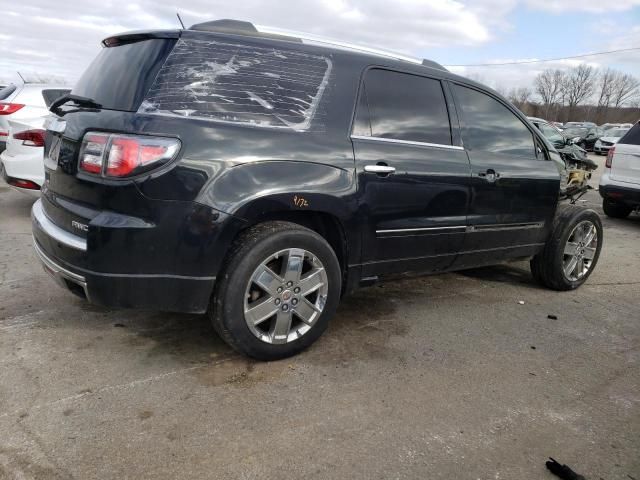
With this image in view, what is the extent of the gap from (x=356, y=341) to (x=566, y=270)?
2409 mm

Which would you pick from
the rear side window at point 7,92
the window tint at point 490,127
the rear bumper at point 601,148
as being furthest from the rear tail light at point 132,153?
the rear bumper at point 601,148

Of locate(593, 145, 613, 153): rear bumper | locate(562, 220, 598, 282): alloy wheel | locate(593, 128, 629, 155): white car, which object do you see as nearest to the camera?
locate(562, 220, 598, 282): alloy wheel

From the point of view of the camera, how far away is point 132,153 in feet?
8.60

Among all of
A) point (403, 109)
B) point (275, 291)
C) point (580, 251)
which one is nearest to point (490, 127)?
point (403, 109)

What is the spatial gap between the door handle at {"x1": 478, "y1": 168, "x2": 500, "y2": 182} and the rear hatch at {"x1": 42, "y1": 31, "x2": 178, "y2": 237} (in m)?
2.30

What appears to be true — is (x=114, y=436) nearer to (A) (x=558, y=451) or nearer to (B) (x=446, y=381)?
(B) (x=446, y=381)

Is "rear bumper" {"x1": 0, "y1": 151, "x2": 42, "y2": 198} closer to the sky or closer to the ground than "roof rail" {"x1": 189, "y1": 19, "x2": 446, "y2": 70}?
closer to the ground

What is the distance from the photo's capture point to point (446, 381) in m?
3.07

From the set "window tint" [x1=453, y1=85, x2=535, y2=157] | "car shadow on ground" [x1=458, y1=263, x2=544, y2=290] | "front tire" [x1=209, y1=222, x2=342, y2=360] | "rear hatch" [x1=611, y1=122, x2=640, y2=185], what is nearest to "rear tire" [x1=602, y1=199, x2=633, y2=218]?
"rear hatch" [x1=611, y1=122, x2=640, y2=185]

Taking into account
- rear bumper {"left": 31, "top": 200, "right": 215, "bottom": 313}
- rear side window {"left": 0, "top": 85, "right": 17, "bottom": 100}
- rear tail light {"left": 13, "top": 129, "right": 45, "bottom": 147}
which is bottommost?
rear bumper {"left": 31, "top": 200, "right": 215, "bottom": 313}

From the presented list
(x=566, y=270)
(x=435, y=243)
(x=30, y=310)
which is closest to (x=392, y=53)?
(x=435, y=243)

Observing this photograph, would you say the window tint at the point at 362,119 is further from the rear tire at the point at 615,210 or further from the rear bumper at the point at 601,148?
the rear bumper at the point at 601,148

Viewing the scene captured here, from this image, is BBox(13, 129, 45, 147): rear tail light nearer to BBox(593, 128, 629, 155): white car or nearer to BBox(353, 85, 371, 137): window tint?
BBox(353, 85, 371, 137): window tint

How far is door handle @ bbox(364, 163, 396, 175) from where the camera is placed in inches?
127
